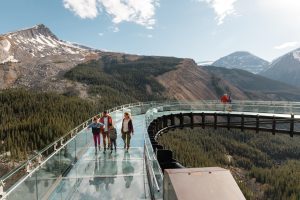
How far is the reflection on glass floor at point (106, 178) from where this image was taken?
10.6m

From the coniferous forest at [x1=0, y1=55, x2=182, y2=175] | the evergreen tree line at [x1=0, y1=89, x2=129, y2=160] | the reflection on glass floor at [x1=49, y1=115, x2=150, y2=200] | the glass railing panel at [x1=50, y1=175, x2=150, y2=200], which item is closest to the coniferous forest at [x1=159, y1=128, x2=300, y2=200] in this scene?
the coniferous forest at [x1=0, y1=55, x2=182, y2=175]

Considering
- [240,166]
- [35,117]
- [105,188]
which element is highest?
[105,188]

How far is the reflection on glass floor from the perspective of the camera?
417 inches

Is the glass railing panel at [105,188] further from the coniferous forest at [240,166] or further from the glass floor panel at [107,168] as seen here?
the coniferous forest at [240,166]

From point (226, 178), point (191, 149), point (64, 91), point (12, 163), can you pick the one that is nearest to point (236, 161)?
point (191, 149)

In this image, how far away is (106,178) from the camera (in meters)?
12.4

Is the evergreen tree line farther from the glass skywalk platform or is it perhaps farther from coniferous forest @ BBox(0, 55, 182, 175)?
the glass skywalk platform

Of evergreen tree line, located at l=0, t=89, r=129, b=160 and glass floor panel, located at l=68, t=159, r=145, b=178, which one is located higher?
glass floor panel, located at l=68, t=159, r=145, b=178

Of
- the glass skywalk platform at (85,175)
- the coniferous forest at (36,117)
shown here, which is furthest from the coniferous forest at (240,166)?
the glass skywalk platform at (85,175)

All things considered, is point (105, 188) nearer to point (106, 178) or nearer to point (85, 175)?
point (106, 178)

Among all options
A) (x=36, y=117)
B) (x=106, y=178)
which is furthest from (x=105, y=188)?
(x=36, y=117)

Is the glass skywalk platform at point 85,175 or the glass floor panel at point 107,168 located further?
the glass floor panel at point 107,168

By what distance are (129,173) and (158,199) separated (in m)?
5.01

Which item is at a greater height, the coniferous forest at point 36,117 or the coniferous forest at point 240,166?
the coniferous forest at point 36,117
